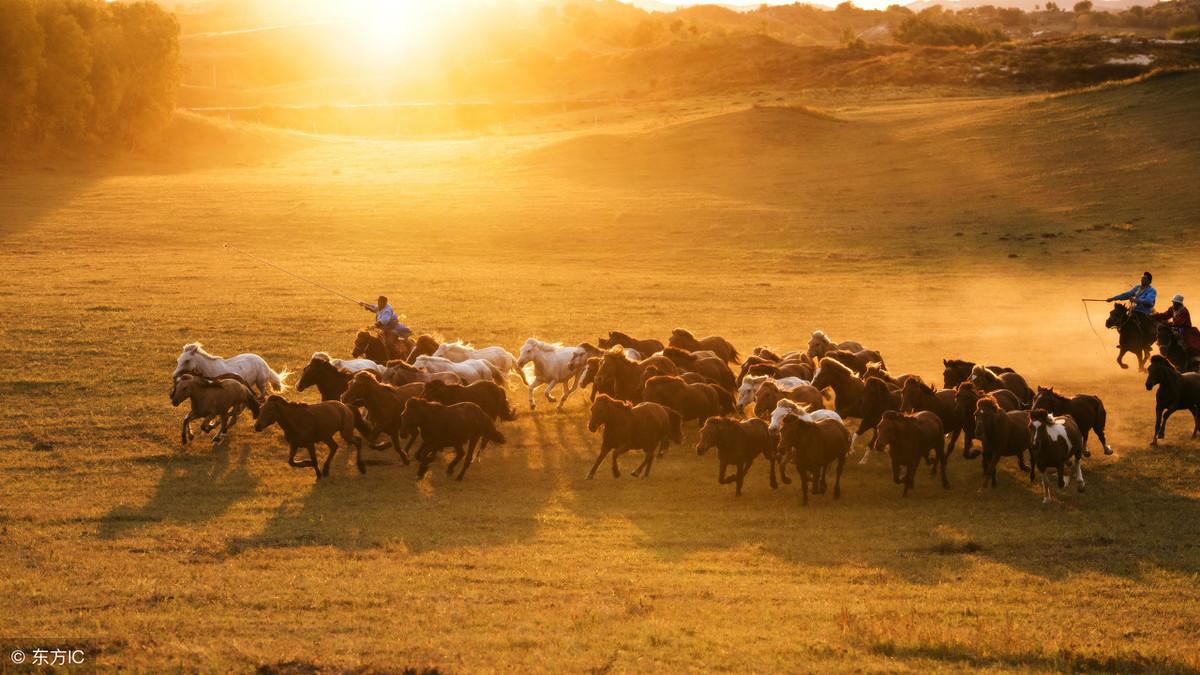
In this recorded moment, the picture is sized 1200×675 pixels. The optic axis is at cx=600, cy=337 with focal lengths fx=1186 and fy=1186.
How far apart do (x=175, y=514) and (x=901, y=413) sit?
10454 mm

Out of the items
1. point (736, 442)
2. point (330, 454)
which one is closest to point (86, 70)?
point (330, 454)

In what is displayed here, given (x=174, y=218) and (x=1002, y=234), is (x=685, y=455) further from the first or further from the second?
(x=174, y=218)

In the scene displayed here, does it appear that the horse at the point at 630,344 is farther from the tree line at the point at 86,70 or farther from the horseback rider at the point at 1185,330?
the tree line at the point at 86,70

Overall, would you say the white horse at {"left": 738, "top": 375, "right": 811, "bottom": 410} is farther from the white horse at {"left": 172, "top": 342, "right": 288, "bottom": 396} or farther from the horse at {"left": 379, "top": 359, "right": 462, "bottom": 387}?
the white horse at {"left": 172, "top": 342, "right": 288, "bottom": 396}

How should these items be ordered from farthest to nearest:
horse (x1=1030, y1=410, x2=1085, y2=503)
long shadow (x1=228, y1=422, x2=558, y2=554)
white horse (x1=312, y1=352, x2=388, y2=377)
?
white horse (x1=312, y1=352, x2=388, y2=377) < horse (x1=1030, y1=410, x2=1085, y2=503) < long shadow (x1=228, y1=422, x2=558, y2=554)

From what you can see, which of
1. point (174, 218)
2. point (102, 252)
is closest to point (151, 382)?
point (102, 252)

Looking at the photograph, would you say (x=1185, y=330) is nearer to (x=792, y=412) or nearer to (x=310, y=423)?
(x=792, y=412)

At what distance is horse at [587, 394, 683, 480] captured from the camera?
1820 cm

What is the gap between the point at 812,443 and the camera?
55.6 ft

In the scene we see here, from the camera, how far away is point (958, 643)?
463 inches

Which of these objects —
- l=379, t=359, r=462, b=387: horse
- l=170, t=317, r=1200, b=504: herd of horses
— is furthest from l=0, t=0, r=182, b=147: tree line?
l=379, t=359, r=462, b=387: horse

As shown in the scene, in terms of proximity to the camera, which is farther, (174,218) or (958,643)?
(174,218)

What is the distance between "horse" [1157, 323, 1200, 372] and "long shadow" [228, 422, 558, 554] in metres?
13.0

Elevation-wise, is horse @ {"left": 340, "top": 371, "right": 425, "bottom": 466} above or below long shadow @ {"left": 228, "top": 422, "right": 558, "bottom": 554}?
above
